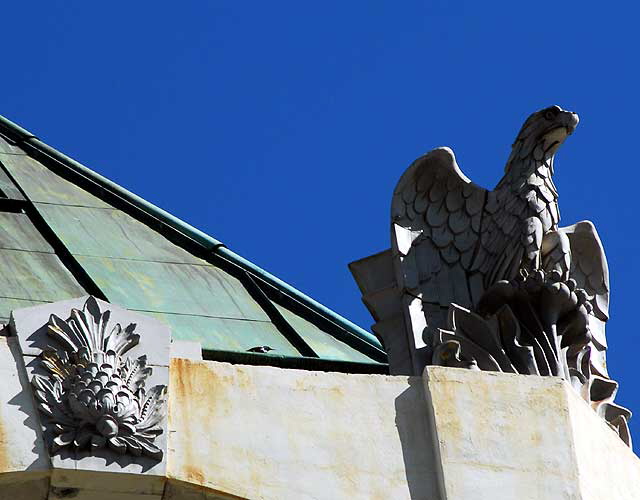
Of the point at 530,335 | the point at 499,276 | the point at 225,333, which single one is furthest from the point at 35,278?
the point at 530,335

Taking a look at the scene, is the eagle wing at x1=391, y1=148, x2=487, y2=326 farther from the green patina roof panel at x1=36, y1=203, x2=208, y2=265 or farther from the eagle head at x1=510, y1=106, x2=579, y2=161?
the green patina roof panel at x1=36, y1=203, x2=208, y2=265

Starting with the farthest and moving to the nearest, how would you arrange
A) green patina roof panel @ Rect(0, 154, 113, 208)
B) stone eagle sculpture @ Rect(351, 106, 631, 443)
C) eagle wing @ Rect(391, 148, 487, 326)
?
green patina roof panel @ Rect(0, 154, 113, 208), eagle wing @ Rect(391, 148, 487, 326), stone eagle sculpture @ Rect(351, 106, 631, 443)

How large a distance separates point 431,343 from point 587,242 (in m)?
1.76

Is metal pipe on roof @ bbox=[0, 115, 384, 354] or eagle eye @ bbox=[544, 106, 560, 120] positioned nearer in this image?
eagle eye @ bbox=[544, 106, 560, 120]

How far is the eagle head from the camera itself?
1867 centimetres

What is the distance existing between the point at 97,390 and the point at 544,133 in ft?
16.5

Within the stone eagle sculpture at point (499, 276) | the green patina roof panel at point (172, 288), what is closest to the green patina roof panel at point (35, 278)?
the green patina roof panel at point (172, 288)

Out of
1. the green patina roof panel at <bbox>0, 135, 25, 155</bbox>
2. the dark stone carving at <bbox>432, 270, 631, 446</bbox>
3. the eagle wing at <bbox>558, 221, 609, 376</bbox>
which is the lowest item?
the dark stone carving at <bbox>432, 270, 631, 446</bbox>

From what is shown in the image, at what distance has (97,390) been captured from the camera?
15344 mm

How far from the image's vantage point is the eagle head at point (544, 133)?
1867cm

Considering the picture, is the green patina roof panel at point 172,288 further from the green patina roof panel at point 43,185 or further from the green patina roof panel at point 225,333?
the green patina roof panel at point 43,185

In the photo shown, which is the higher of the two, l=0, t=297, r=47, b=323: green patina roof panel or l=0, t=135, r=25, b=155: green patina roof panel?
l=0, t=135, r=25, b=155: green patina roof panel

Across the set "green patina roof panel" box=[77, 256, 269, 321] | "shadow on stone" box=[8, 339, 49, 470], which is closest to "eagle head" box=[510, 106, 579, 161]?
"green patina roof panel" box=[77, 256, 269, 321]

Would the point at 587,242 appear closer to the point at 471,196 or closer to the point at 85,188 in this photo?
the point at 471,196
